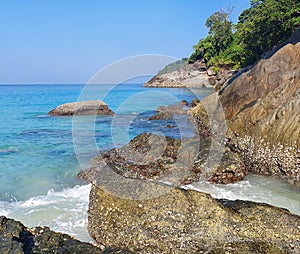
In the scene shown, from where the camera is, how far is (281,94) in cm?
998

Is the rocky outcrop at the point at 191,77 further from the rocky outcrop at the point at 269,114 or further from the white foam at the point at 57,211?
A: the white foam at the point at 57,211

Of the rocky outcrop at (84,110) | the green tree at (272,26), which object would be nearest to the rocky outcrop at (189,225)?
the rocky outcrop at (84,110)

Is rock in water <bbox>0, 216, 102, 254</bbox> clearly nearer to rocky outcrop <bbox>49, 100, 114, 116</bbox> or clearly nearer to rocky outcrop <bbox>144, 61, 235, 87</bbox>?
rocky outcrop <bbox>49, 100, 114, 116</bbox>

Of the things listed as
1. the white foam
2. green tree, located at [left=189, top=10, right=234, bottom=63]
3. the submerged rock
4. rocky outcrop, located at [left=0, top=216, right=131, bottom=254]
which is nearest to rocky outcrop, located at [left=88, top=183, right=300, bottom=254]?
rocky outcrop, located at [left=0, top=216, right=131, bottom=254]

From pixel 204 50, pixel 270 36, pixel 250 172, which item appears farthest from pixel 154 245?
pixel 204 50

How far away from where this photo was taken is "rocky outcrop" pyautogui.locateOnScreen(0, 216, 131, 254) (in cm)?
402

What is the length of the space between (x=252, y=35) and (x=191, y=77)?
24402 millimetres

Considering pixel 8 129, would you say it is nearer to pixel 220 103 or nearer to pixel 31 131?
pixel 31 131

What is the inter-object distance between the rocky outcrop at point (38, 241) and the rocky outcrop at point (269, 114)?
18.5ft

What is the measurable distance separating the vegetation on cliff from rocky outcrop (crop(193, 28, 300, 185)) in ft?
75.6

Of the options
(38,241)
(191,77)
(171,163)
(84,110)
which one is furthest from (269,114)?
(191,77)

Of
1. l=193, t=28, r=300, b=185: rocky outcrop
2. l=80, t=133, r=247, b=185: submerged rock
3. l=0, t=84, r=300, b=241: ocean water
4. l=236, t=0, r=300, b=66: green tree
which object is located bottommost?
l=0, t=84, r=300, b=241: ocean water

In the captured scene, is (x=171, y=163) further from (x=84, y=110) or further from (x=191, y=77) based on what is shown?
(x=191, y=77)

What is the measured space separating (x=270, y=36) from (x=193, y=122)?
81.4 ft
